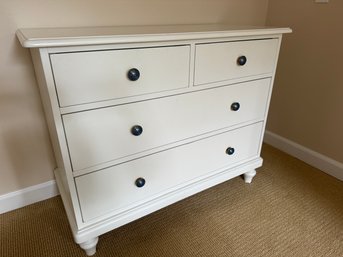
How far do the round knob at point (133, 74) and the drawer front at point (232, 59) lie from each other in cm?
28

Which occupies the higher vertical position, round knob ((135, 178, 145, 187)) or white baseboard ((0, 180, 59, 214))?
round knob ((135, 178, 145, 187))

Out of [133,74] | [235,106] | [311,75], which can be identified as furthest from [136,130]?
[311,75]

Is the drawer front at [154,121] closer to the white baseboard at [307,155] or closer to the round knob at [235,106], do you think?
the round knob at [235,106]

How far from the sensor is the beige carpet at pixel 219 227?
1.17 meters

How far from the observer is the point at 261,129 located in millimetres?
1497

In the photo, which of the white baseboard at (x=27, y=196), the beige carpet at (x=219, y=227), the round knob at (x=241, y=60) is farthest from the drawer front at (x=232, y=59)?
the white baseboard at (x=27, y=196)

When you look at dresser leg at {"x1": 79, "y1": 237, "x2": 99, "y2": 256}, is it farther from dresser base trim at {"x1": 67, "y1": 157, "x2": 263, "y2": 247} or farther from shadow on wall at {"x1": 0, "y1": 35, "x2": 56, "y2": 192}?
shadow on wall at {"x1": 0, "y1": 35, "x2": 56, "y2": 192}

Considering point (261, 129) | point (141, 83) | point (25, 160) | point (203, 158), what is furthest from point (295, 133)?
point (25, 160)

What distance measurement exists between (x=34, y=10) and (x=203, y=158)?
3.40 feet

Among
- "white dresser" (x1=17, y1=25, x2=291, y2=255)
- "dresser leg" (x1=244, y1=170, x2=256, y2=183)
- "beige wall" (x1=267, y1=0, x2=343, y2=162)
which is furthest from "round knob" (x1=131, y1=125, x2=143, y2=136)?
"beige wall" (x1=267, y1=0, x2=343, y2=162)

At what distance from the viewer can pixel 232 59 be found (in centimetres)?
118

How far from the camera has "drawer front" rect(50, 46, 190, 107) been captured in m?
0.83

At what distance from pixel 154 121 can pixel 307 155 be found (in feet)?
4.28

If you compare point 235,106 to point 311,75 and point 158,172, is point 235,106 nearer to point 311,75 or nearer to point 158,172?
point 158,172
